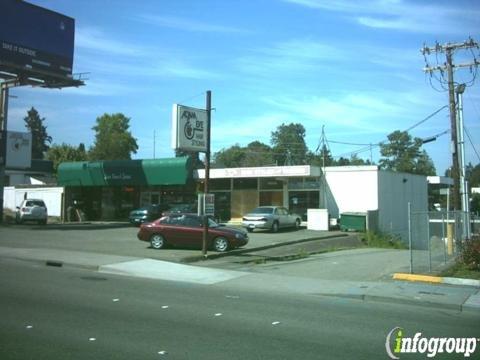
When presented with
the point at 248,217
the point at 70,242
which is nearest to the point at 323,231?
the point at 248,217

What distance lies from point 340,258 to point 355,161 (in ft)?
236

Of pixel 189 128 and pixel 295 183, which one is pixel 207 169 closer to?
pixel 189 128

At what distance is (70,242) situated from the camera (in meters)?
24.4

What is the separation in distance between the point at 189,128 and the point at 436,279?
10.8 metres

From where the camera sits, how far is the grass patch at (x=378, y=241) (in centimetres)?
3066

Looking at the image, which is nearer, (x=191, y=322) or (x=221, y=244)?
(x=191, y=322)

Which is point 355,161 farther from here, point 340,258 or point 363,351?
point 363,351

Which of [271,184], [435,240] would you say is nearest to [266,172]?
[271,184]

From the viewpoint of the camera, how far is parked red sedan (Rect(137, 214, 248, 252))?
21.4 m

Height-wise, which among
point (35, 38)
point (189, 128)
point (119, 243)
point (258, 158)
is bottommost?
point (119, 243)

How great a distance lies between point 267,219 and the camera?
3231 centimetres

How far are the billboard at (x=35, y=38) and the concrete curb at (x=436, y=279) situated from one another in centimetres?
3350

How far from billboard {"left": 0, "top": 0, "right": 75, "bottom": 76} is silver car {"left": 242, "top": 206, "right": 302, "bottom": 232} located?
66.9 ft

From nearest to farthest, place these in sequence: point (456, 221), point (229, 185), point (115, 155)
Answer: point (456, 221) < point (229, 185) < point (115, 155)
